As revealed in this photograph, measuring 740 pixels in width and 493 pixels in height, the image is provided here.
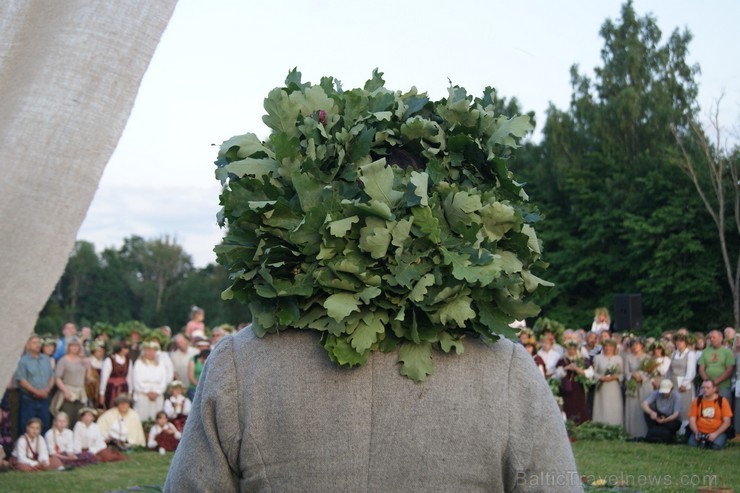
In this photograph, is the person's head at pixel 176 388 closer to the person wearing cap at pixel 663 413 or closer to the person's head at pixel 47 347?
the person's head at pixel 47 347

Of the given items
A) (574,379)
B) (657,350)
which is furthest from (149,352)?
(657,350)

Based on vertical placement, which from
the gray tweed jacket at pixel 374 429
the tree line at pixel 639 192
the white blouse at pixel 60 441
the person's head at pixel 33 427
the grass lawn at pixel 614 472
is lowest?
the grass lawn at pixel 614 472

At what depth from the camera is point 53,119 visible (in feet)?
3.34

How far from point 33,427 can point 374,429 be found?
11823mm

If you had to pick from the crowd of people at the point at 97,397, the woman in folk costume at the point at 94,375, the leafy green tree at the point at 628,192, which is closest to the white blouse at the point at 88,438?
the crowd of people at the point at 97,397

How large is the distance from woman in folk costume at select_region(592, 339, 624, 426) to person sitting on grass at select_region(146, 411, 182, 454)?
A: 304 inches

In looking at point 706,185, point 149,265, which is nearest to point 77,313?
point 149,265

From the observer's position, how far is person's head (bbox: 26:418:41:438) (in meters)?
12.9

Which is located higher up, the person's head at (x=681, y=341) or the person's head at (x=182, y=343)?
the person's head at (x=681, y=341)

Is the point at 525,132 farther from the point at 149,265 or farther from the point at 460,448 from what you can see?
→ the point at 149,265

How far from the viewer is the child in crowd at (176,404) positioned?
601 inches

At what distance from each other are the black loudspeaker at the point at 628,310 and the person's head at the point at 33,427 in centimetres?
1562

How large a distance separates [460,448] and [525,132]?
0.87 meters

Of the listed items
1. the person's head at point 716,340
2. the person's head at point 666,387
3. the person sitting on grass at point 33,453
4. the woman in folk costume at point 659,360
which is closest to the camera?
the person sitting on grass at point 33,453
